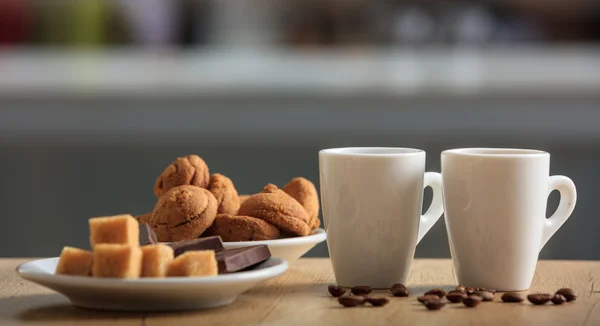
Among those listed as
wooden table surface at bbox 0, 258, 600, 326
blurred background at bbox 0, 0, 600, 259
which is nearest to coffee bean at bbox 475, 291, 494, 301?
wooden table surface at bbox 0, 258, 600, 326

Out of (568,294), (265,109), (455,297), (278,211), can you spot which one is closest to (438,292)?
(455,297)

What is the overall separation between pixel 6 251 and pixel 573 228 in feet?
5.47

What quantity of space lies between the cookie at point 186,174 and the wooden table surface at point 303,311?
0.18 meters

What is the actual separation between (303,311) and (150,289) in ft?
0.55

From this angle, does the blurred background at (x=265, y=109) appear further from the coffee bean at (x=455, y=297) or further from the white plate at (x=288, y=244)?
the coffee bean at (x=455, y=297)

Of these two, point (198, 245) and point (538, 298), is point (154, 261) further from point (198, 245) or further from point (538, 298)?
point (538, 298)

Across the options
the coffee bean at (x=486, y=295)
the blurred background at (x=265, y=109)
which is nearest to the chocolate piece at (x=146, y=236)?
the coffee bean at (x=486, y=295)

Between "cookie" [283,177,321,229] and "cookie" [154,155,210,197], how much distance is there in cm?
13

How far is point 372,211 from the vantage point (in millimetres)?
1023

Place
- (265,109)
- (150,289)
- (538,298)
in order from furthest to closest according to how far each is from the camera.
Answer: (265,109), (538,298), (150,289)

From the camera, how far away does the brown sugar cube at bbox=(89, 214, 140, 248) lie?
894 mm

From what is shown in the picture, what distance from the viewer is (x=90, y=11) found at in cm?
297

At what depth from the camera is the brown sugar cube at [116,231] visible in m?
0.89

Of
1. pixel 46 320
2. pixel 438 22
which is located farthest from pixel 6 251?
pixel 46 320
